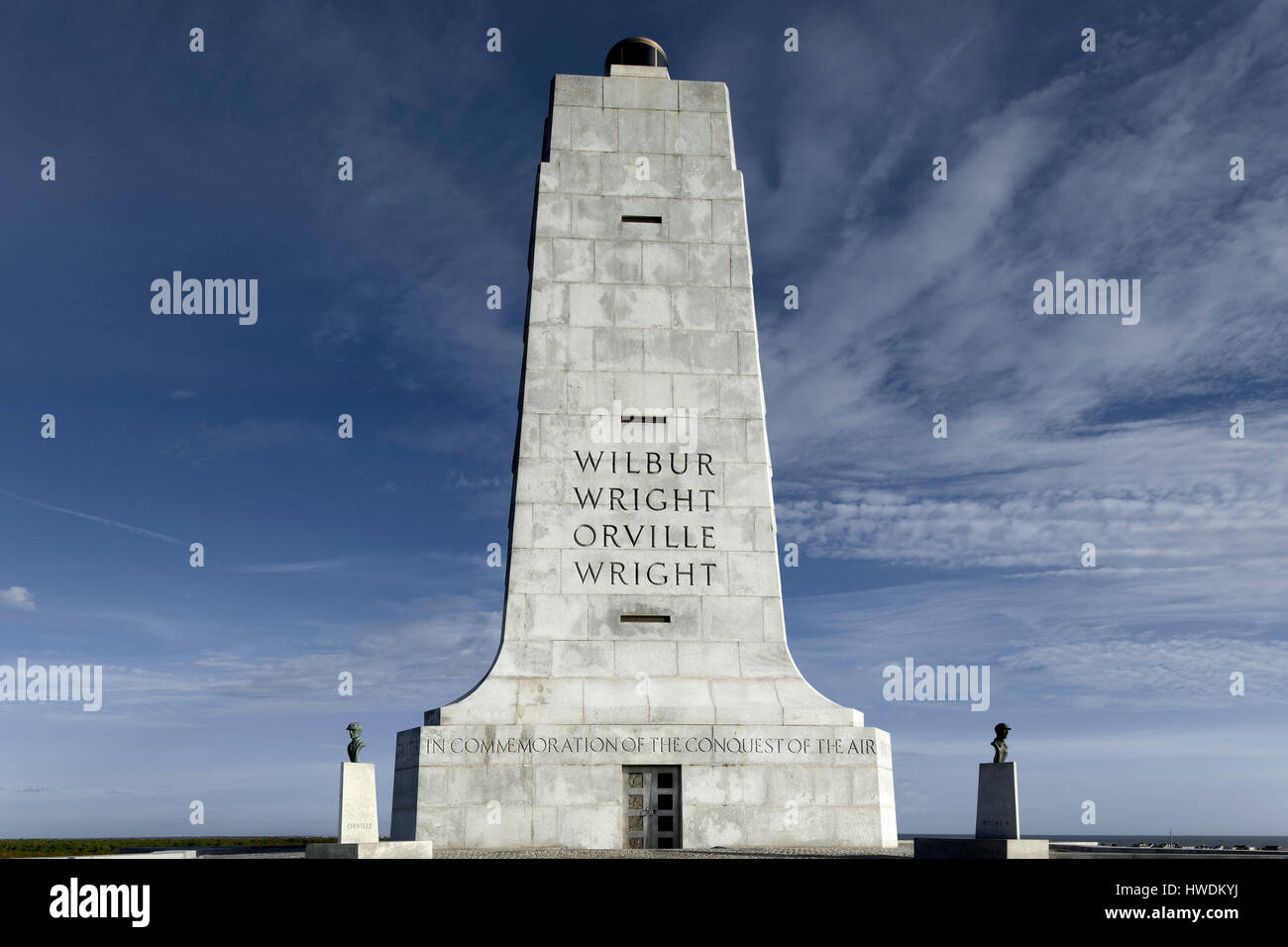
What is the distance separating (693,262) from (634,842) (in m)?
13.3

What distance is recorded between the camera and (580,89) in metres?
28.5

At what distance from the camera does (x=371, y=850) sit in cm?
1752

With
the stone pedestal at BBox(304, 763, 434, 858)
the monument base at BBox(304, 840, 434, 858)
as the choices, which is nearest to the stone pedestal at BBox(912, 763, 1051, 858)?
the monument base at BBox(304, 840, 434, 858)

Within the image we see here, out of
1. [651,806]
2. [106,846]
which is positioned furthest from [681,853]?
[106,846]

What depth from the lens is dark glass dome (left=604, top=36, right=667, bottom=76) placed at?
2981cm

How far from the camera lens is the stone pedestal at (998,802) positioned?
21.8 m

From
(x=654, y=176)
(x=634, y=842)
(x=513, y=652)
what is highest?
(x=654, y=176)

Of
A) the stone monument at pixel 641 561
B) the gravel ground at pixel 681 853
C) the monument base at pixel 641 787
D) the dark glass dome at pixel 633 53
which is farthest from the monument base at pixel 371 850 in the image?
the dark glass dome at pixel 633 53

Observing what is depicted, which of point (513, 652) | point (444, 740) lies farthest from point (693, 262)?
point (444, 740)

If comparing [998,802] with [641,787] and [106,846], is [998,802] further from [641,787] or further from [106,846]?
[106,846]

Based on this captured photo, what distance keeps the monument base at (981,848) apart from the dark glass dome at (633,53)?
20392mm

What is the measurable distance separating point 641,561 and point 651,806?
5.29 metres
